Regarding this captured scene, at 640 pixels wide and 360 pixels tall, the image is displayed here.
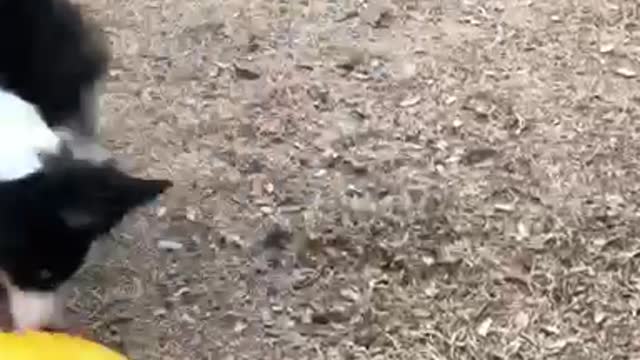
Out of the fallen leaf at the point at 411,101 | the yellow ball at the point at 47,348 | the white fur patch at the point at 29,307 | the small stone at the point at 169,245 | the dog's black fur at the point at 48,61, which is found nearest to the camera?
the yellow ball at the point at 47,348

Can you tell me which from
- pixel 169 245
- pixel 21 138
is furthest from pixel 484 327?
pixel 21 138

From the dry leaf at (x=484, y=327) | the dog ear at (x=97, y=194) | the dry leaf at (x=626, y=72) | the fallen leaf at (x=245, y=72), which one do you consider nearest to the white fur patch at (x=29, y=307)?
the dog ear at (x=97, y=194)

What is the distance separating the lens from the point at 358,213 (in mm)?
2697

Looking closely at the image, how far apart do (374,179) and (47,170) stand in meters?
0.73

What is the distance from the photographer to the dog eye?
2271mm

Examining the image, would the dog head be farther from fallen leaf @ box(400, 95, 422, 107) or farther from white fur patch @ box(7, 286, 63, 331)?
fallen leaf @ box(400, 95, 422, 107)

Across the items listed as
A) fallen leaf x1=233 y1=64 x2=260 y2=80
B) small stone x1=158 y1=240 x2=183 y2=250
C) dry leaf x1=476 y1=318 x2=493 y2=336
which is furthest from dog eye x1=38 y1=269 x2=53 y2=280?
fallen leaf x1=233 y1=64 x2=260 y2=80

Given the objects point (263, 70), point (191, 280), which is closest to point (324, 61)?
point (263, 70)

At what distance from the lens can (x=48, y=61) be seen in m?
2.47

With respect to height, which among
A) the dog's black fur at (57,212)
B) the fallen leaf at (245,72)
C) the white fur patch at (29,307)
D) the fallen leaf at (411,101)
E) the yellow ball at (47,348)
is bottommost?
the fallen leaf at (411,101)

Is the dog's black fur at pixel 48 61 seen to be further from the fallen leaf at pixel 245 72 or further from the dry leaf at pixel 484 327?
the dry leaf at pixel 484 327

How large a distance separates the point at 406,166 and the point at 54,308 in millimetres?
741

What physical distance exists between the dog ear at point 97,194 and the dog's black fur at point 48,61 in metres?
0.21

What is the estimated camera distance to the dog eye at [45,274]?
7.45 feet
